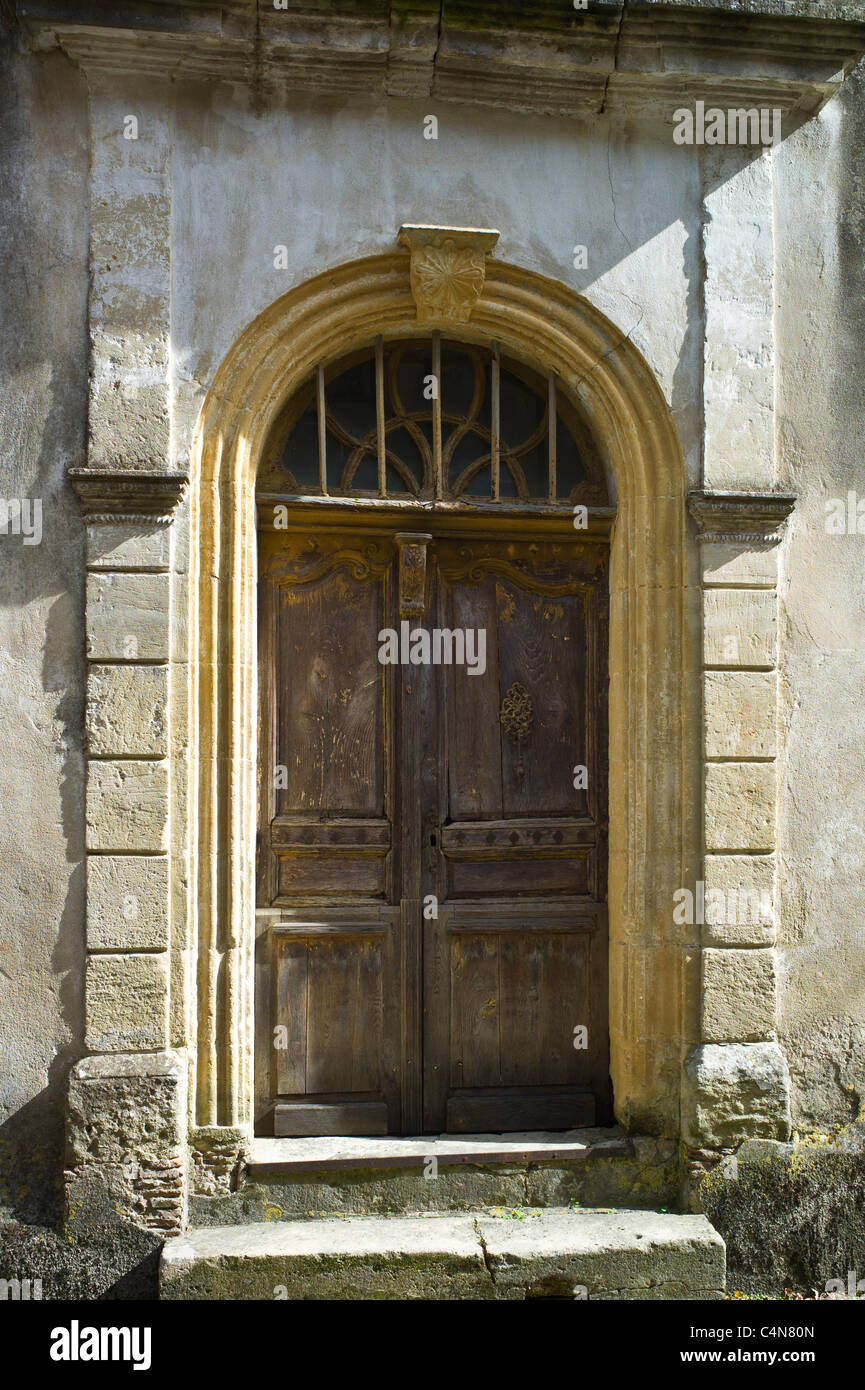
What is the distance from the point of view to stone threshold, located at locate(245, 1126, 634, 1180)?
402cm

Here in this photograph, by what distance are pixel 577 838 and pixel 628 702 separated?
0.65 meters

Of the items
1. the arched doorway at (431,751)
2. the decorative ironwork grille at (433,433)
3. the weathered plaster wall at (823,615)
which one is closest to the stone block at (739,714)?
the weathered plaster wall at (823,615)

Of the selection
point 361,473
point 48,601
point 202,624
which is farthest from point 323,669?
point 48,601

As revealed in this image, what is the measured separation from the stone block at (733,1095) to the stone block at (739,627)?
5.21 feet

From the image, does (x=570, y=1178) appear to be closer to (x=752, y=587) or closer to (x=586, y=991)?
(x=586, y=991)

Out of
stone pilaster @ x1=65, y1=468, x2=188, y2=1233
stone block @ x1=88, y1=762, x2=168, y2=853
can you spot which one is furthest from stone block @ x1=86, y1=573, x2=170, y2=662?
stone block @ x1=88, y1=762, x2=168, y2=853

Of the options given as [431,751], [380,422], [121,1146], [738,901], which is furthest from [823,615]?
[121,1146]

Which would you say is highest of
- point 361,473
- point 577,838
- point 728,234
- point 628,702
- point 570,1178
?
point 728,234

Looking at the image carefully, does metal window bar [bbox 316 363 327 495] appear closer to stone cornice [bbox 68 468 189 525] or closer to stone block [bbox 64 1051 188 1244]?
stone cornice [bbox 68 468 189 525]

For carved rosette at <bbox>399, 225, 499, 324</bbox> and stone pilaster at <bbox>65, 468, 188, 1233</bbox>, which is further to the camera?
carved rosette at <bbox>399, 225, 499, 324</bbox>

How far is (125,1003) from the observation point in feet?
12.8

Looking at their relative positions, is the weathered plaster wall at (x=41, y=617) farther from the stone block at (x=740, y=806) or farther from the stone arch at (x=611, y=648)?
the stone block at (x=740, y=806)

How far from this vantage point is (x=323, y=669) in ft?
14.4

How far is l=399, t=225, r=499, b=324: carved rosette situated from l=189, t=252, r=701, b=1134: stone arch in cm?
7
